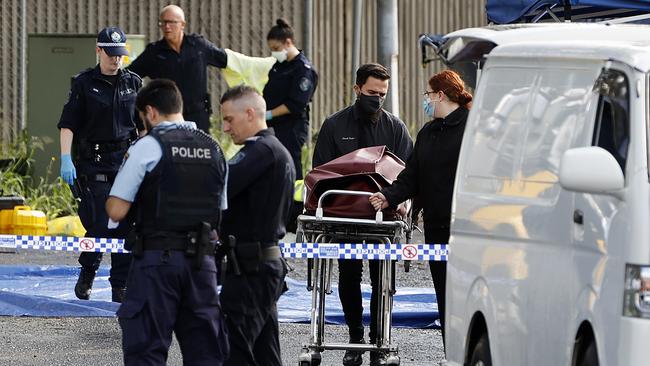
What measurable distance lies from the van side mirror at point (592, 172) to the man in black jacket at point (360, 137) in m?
4.09

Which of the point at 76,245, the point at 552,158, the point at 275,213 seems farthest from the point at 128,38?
the point at 552,158

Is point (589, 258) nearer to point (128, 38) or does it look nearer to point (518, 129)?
point (518, 129)

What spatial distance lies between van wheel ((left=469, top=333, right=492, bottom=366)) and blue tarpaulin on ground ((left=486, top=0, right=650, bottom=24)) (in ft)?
19.4

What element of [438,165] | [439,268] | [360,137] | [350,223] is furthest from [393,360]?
[360,137]

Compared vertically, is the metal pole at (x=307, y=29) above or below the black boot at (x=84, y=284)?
above

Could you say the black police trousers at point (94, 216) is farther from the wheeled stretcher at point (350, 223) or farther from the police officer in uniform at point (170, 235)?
the police officer in uniform at point (170, 235)

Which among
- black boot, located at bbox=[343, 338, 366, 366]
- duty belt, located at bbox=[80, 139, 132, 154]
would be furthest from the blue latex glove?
black boot, located at bbox=[343, 338, 366, 366]

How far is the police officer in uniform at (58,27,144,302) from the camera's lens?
470 inches

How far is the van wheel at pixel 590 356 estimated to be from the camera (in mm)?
5980

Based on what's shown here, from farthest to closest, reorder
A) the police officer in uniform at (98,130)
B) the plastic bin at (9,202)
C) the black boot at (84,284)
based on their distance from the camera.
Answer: the plastic bin at (9,202) < the black boot at (84,284) < the police officer in uniform at (98,130)

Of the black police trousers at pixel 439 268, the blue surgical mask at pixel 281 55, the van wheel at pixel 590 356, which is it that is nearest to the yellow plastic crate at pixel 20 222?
the blue surgical mask at pixel 281 55

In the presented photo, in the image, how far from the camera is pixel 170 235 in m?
7.34

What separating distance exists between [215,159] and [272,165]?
411mm

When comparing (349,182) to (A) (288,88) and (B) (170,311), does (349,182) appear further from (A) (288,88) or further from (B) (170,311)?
(A) (288,88)
